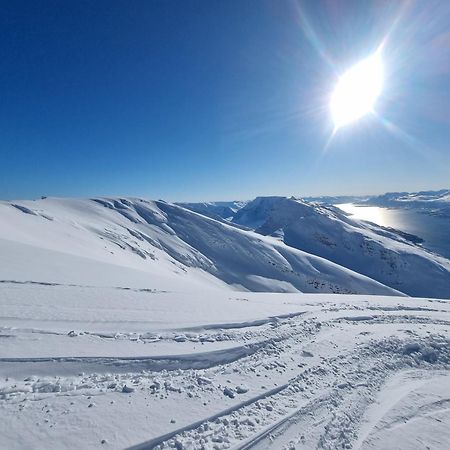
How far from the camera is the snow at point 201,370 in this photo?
6.32 m

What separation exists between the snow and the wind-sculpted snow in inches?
1.4

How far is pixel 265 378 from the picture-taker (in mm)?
8680

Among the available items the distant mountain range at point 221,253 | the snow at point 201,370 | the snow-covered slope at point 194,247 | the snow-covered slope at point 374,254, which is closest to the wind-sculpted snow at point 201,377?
the snow at point 201,370

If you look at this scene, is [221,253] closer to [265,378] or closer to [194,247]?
[194,247]

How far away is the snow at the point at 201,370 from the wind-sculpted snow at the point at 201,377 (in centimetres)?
3

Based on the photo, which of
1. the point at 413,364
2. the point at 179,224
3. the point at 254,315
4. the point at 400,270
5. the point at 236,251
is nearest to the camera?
the point at 413,364

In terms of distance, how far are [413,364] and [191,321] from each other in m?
8.73

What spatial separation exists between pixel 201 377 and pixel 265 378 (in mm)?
1928

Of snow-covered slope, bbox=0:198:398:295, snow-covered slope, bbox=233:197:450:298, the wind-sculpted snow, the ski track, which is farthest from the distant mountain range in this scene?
the ski track

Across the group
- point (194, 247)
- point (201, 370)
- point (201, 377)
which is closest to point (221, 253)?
point (194, 247)

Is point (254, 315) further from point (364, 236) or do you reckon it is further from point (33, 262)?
point (364, 236)

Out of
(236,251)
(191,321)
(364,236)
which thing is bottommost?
(191,321)

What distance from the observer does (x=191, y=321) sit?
Result: 11633 millimetres

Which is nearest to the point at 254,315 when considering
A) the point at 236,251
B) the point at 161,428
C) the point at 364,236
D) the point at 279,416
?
the point at 279,416
